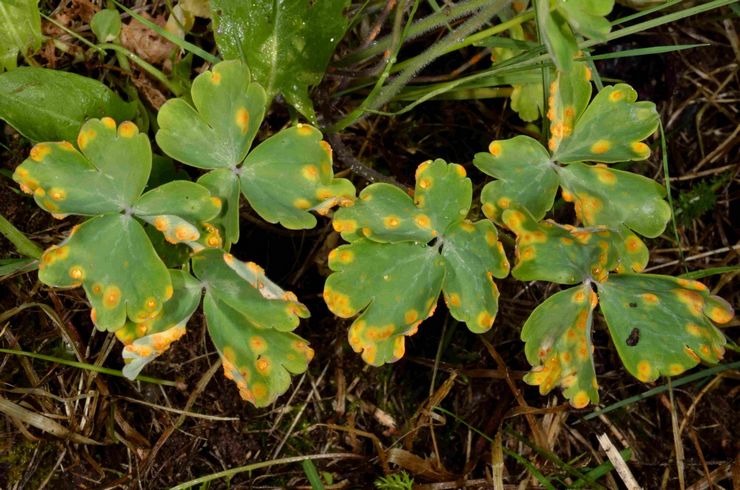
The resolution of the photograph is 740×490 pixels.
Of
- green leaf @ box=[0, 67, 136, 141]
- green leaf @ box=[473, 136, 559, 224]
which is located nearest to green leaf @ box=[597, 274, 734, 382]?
green leaf @ box=[473, 136, 559, 224]

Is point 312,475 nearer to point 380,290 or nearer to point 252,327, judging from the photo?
point 252,327

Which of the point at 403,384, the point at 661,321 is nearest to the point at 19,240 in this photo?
the point at 403,384

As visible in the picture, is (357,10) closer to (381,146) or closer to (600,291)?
(381,146)

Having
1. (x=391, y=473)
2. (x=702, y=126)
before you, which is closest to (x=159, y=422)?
(x=391, y=473)

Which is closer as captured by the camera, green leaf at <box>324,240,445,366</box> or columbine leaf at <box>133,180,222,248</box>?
columbine leaf at <box>133,180,222,248</box>

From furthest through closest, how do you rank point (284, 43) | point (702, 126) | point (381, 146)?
1. point (702, 126)
2. point (381, 146)
3. point (284, 43)

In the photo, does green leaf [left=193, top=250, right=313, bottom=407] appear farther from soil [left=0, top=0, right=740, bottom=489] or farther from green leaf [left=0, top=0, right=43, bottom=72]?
green leaf [left=0, top=0, right=43, bottom=72]
